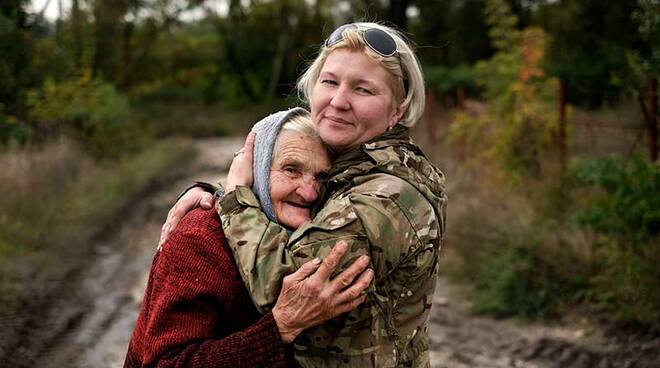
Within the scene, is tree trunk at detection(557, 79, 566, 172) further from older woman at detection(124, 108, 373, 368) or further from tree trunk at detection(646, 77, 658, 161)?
older woman at detection(124, 108, 373, 368)

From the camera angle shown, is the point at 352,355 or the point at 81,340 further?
the point at 81,340

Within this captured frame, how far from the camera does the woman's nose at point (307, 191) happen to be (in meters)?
2.33

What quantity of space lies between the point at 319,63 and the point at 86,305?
594cm

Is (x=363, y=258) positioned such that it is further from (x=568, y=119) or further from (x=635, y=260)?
(x=568, y=119)

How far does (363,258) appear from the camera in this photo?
212 centimetres

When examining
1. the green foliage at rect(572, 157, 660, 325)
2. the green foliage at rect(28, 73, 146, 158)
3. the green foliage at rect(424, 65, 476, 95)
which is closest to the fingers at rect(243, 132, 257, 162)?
the green foliage at rect(572, 157, 660, 325)

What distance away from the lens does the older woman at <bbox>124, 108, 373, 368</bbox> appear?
7.01 feet

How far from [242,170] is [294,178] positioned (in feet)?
0.59

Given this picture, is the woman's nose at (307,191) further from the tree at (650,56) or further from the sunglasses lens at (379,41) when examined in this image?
the tree at (650,56)

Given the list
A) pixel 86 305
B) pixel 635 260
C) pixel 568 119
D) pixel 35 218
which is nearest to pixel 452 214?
pixel 568 119

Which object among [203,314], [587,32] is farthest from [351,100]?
[587,32]

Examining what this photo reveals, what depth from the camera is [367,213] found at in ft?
6.97

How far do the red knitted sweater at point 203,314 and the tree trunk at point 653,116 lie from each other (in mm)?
5653

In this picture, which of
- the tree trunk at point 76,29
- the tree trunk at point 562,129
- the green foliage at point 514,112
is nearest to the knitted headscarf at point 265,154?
the tree trunk at point 562,129
